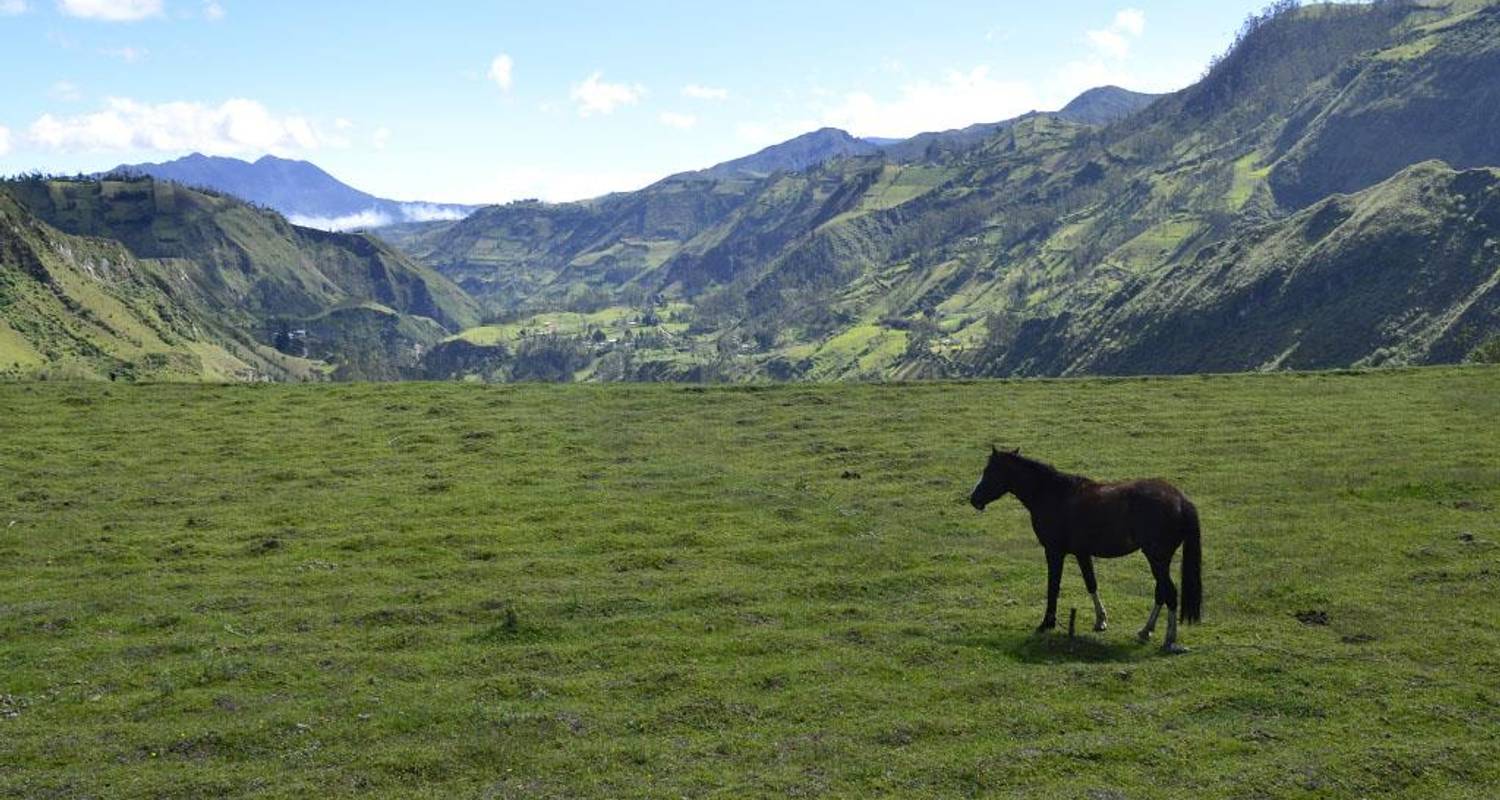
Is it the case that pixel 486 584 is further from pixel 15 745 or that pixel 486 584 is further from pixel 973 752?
pixel 973 752

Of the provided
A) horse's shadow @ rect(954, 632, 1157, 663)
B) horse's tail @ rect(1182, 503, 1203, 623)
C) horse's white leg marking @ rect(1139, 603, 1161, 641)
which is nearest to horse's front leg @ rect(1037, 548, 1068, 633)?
horse's shadow @ rect(954, 632, 1157, 663)

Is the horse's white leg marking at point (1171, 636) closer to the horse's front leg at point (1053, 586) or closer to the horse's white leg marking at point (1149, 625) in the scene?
the horse's white leg marking at point (1149, 625)

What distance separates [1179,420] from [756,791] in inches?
1540

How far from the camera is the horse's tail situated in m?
22.5

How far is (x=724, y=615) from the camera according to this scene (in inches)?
1013

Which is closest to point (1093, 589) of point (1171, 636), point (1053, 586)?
point (1053, 586)

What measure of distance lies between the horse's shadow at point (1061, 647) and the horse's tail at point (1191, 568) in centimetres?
121

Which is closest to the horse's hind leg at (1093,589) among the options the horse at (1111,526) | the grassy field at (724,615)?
the horse at (1111,526)

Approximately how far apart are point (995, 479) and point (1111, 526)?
10.9 ft

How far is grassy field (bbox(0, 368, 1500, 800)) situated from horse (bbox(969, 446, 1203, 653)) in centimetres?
93

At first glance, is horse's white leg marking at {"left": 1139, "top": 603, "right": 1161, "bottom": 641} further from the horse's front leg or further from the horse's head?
the horse's head

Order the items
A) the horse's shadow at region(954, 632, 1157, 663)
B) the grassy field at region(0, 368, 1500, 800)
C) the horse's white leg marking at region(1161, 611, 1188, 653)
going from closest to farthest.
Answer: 1. the grassy field at region(0, 368, 1500, 800)
2. the horse's shadow at region(954, 632, 1157, 663)
3. the horse's white leg marking at region(1161, 611, 1188, 653)

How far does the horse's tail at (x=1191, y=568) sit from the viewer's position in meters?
22.5

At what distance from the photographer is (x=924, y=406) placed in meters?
55.9
